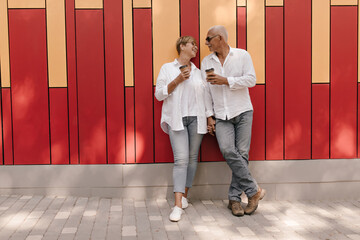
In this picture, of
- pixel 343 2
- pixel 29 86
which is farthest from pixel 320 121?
pixel 29 86

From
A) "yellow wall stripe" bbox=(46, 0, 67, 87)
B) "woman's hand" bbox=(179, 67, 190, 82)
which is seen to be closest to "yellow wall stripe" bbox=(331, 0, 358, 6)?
"woman's hand" bbox=(179, 67, 190, 82)

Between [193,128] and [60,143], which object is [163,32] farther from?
[60,143]

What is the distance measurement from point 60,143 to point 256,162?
212 centimetres

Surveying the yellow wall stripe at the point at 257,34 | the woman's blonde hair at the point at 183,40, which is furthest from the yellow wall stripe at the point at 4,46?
the yellow wall stripe at the point at 257,34

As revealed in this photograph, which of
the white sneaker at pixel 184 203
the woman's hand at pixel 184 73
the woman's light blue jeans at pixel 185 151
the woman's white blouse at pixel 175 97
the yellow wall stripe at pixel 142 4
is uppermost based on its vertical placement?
the yellow wall stripe at pixel 142 4

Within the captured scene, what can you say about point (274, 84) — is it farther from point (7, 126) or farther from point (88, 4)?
point (7, 126)

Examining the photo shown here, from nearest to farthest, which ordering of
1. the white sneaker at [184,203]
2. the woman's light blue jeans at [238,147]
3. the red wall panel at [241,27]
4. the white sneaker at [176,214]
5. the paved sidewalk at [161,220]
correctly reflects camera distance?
1. the paved sidewalk at [161,220]
2. the white sneaker at [176,214]
3. the woman's light blue jeans at [238,147]
4. the white sneaker at [184,203]
5. the red wall panel at [241,27]

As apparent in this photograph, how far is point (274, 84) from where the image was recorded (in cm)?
432

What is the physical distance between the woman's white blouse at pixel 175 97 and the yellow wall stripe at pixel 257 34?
0.69 m

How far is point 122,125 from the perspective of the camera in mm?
4262

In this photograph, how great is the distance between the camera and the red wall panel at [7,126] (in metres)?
4.20

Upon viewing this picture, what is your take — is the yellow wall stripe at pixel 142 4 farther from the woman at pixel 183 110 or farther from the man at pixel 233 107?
the man at pixel 233 107

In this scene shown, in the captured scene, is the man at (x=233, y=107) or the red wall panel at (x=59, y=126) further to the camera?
the red wall panel at (x=59, y=126)

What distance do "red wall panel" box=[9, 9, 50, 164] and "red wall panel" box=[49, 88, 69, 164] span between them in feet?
0.18
